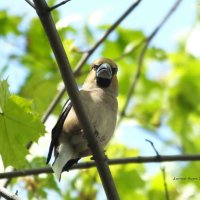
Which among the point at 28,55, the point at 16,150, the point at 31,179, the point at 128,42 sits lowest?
the point at 16,150

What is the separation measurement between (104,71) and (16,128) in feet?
5.63

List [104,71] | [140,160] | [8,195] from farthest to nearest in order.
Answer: [104,71], [140,160], [8,195]

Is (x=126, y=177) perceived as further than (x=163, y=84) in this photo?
No

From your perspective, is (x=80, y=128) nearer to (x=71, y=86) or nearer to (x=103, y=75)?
(x=103, y=75)

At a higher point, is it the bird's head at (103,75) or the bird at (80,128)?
the bird's head at (103,75)

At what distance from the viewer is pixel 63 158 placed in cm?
500

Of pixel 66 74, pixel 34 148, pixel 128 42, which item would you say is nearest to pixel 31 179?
pixel 34 148

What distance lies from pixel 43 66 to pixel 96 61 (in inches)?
66.5

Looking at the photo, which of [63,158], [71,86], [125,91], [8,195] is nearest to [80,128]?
[63,158]

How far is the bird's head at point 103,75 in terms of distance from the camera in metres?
5.61

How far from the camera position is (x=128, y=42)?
761 centimetres

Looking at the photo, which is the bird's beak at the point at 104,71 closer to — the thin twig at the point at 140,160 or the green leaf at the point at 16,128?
the thin twig at the point at 140,160

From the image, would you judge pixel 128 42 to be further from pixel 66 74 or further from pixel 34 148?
pixel 66 74

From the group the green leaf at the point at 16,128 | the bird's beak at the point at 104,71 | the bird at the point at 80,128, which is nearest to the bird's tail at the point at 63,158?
the bird at the point at 80,128
